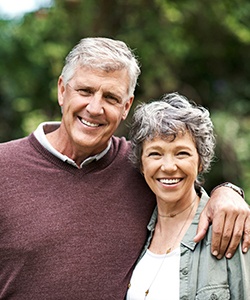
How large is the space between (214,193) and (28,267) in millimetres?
898

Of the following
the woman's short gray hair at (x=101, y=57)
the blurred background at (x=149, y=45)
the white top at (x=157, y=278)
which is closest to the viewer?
the white top at (x=157, y=278)

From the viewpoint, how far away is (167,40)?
21.1 ft

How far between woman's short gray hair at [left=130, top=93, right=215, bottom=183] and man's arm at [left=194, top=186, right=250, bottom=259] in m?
0.22

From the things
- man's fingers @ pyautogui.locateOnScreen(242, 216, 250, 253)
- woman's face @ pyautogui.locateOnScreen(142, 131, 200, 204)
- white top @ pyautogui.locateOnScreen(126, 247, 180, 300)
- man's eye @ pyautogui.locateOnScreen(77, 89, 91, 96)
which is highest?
man's eye @ pyautogui.locateOnScreen(77, 89, 91, 96)

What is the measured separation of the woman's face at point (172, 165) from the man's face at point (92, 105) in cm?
30

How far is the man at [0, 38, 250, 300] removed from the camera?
2508mm

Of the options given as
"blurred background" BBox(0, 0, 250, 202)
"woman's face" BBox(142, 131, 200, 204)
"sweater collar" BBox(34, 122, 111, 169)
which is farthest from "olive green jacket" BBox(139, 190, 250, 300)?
"blurred background" BBox(0, 0, 250, 202)

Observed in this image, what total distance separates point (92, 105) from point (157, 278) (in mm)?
850

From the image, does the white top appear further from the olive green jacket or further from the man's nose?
the man's nose

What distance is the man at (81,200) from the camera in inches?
98.7

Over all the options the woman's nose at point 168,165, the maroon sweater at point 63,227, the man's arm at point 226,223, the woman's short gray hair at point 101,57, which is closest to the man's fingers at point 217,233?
the man's arm at point 226,223

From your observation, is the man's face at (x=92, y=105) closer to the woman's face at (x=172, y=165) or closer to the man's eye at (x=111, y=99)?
the man's eye at (x=111, y=99)

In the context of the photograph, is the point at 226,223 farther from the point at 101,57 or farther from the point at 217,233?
the point at 101,57

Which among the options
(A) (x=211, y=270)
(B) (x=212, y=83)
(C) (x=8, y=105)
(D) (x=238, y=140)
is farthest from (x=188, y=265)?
(C) (x=8, y=105)
